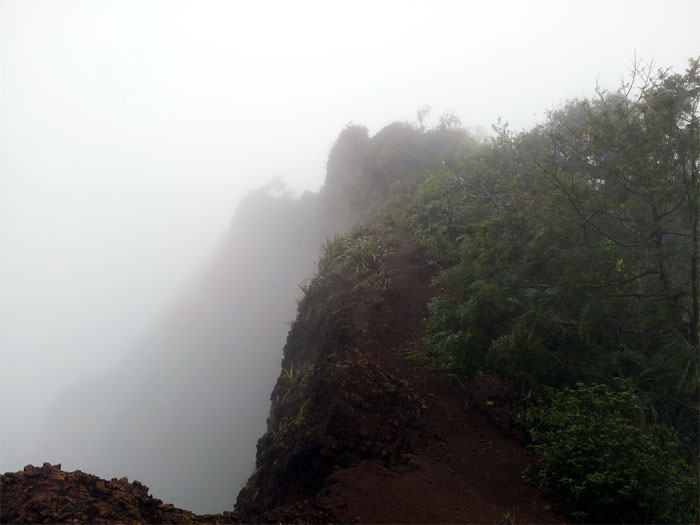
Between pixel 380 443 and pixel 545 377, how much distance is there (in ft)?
6.93

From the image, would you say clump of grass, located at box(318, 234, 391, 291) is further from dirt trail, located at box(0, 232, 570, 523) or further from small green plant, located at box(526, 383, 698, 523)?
small green plant, located at box(526, 383, 698, 523)

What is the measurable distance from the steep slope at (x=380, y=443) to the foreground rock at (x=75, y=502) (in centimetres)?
91

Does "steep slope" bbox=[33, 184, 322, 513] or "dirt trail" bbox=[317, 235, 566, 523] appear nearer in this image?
"dirt trail" bbox=[317, 235, 566, 523]

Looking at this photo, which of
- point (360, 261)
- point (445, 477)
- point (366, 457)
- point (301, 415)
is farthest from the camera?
point (360, 261)

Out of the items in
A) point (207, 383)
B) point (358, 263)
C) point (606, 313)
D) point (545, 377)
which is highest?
point (358, 263)

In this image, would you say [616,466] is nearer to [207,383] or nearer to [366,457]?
[366,457]

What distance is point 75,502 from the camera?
3084mm

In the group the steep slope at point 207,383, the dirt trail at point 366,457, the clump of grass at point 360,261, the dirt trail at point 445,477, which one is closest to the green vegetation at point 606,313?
the dirt trail at point 445,477

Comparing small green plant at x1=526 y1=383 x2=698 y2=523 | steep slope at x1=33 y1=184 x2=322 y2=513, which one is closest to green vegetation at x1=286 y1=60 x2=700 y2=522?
small green plant at x1=526 y1=383 x2=698 y2=523

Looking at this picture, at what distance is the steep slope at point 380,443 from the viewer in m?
3.49

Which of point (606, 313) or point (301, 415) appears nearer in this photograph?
point (606, 313)

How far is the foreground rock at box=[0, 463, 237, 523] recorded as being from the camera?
2.91 m

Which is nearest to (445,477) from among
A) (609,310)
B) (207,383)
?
(609,310)

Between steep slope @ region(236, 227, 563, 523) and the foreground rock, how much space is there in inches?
36.0
